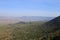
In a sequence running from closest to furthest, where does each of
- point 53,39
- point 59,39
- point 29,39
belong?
point 59,39 < point 53,39 < point 29,39

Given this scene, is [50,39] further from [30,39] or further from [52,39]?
[30,39]

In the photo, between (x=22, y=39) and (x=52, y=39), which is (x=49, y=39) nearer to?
(x=52, y=39)

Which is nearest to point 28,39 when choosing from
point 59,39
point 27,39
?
point 27,39

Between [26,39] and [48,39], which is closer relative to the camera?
[48,39]

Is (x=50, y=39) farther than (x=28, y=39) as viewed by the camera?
No

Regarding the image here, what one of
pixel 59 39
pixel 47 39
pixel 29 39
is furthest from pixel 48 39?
pixel 29 39

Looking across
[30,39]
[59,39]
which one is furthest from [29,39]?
[59,39]

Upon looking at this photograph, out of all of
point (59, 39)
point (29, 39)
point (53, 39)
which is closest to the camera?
point (59, 39)

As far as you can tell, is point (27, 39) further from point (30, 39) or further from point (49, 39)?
point (49, 39)
